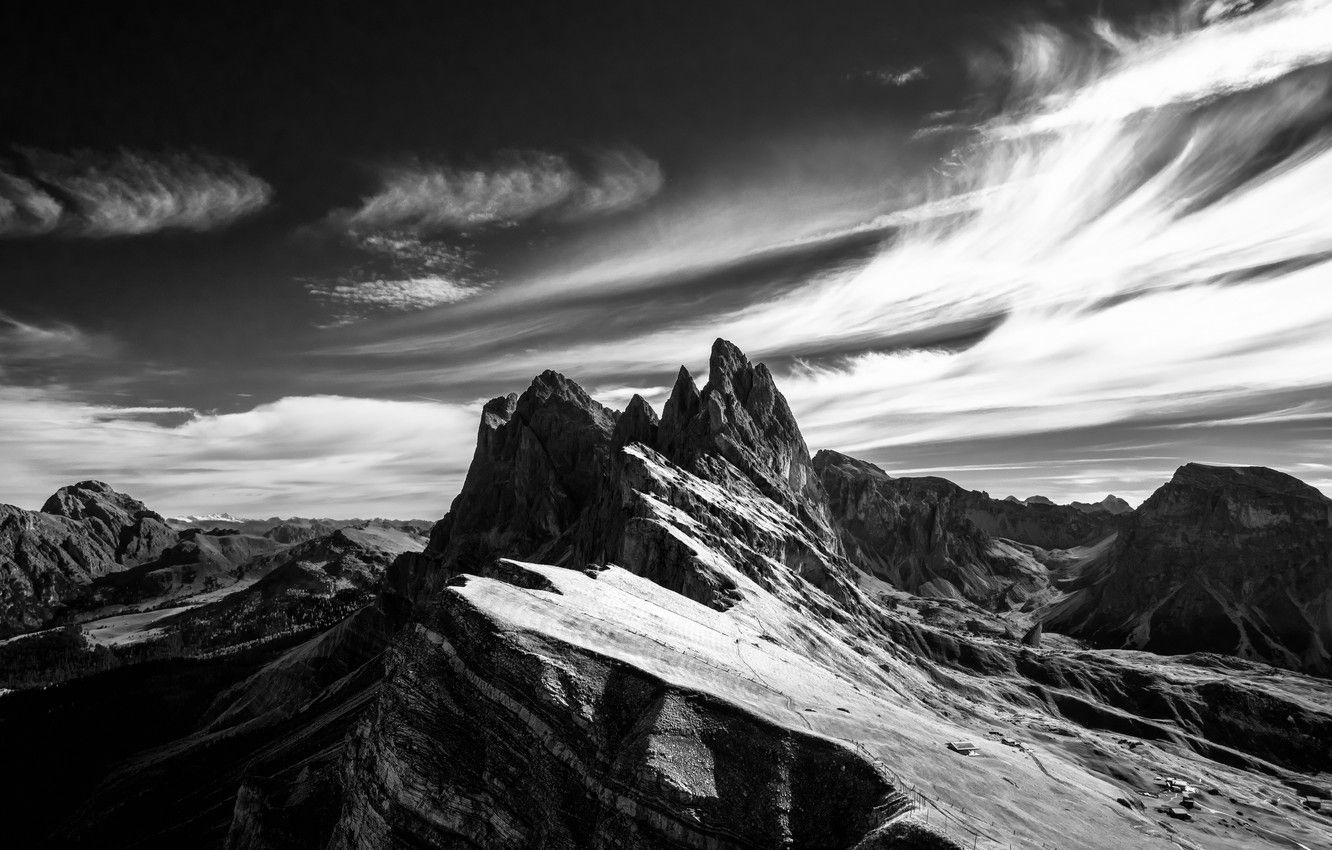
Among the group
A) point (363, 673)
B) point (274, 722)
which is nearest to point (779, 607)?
point (363, 673)

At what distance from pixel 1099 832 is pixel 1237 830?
7516 centimetres

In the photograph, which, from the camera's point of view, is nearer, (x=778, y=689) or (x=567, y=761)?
(x=567, y=761)

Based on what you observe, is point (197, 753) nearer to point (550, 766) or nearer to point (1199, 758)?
point (550, 766)

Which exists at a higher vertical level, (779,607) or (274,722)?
(779,607)

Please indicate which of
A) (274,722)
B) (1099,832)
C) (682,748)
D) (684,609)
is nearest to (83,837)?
(274,722)

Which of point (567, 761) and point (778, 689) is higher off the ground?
point (778, 689)

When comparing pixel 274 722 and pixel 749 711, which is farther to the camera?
pixel 274 722

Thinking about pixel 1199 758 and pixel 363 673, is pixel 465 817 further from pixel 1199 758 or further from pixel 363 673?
pixel 1199 758

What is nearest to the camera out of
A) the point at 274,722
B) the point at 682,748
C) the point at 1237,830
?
the point at 682,748

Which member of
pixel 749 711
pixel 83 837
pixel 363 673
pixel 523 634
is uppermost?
pixel 523 634

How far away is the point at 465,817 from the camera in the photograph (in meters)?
43.7

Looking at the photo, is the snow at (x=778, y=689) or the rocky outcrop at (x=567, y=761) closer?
the rocky outcrop at (x=567, y=761)

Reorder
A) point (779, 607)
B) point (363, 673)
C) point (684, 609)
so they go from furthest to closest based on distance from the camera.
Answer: point (363, 673) < point (779, 607) < point (684, 609)

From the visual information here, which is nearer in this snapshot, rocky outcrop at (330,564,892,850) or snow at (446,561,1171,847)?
rocky outcrop at (330,564,892,850)
